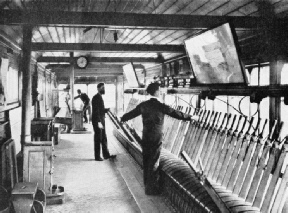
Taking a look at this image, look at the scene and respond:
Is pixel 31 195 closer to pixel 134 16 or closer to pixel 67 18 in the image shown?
pixel 67 18

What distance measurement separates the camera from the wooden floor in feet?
15.8

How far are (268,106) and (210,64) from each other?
1081 millimetres

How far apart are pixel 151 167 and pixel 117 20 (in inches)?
91.2

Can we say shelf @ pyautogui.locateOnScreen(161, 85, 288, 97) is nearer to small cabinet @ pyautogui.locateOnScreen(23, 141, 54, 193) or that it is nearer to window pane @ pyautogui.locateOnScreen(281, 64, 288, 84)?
window pane @ pyautogui.locateOnScreen(281, 64, 288, 84)

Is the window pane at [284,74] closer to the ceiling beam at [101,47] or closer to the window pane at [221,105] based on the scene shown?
the window pane at [221,105]

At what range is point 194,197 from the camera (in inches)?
147

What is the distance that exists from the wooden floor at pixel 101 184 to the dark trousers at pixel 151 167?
0.18 m

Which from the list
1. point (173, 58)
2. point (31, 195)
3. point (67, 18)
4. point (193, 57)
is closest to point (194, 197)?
point (31, 195)

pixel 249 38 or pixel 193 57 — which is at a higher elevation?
pixel 249 38

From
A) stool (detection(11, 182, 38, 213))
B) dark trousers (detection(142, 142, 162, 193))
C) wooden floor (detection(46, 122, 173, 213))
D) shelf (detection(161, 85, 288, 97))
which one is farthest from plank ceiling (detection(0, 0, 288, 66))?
wooden floor (detection(46, 122, 173, 213))

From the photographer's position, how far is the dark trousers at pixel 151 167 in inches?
200

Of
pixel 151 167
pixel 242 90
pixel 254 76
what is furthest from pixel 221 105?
pixel 242 90

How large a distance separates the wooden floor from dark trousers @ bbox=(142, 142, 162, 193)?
184mm

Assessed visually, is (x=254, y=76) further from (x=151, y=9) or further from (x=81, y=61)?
(x=81, y=61)
